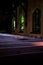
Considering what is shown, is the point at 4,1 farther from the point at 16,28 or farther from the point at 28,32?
the point at 28,32

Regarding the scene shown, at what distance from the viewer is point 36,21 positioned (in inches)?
602

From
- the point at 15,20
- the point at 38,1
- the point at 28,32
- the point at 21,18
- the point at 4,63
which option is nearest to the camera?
the point at 4,63

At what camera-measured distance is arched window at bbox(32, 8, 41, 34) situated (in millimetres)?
14808

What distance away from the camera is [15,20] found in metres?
18.9

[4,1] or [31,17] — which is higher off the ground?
[4,1]

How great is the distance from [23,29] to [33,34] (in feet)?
7.22

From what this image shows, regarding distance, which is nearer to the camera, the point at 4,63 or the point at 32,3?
the point at 4,63

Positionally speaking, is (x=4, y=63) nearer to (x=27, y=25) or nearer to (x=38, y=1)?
(x=38, y=1)

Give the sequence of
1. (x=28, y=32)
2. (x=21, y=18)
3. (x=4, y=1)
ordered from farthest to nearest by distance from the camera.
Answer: (x=4, y=1) → (x=21, y=18) → (x=28, y=32)

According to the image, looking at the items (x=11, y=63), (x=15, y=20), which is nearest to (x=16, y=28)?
(x=15, y=20)

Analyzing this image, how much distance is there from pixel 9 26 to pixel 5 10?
7.05ft

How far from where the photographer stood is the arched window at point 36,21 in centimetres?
1481

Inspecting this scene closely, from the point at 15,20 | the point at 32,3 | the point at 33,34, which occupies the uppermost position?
Answer: the point at 32,3

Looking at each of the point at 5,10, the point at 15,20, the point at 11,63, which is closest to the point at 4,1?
the point at 5,10
